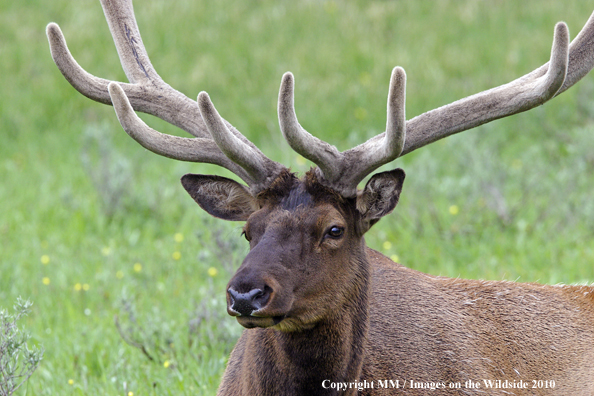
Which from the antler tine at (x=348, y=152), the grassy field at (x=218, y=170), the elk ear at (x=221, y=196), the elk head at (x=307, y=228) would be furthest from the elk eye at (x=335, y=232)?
the grassy field at (x=218, y=170)

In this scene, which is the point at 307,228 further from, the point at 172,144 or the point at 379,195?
the point at 172,144

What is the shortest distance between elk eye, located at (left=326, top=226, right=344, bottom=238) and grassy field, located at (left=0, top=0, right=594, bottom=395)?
167 cm

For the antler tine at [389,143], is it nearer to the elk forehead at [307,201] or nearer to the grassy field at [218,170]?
the elk forehead at [307,201]

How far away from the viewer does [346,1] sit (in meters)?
13.2

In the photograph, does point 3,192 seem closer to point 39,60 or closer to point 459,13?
point 39,60

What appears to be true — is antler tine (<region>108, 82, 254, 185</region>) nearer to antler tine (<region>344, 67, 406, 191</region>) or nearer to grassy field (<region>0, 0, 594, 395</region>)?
antler tine (<region>344, 67, 406, 191</region>)

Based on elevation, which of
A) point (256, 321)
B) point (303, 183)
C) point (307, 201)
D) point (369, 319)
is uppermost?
point (303, 183)

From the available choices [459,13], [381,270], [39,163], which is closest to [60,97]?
[39,163]

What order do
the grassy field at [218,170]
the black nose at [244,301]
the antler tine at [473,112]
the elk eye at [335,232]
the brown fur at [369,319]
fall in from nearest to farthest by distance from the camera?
the black nose at [244,301] < the brown fur at [369,319] < the elk eye at [335,232] < the antler tine at [473,112] < the grassy field at [218,170]

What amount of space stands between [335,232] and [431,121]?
70cm

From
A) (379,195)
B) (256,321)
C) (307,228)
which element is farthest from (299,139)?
(256,321)

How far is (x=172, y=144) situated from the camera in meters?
3.49

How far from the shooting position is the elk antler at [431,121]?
3088mm

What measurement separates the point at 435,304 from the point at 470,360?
36 centimetres
